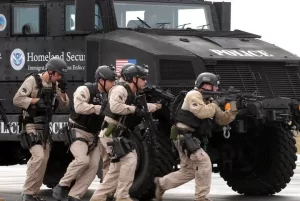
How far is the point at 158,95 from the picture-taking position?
17.4 meters

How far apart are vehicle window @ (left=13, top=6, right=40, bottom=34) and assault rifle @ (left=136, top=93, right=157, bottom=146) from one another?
10.8 ft

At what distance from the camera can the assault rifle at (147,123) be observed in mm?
16469

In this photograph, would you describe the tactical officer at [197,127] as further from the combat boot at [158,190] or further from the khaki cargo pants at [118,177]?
the khaki cargo pants at [118,177]

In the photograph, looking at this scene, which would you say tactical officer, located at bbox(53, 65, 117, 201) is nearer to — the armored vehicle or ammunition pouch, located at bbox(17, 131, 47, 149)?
ammunition pouch, located at bbox(17, 131, 47, 149)

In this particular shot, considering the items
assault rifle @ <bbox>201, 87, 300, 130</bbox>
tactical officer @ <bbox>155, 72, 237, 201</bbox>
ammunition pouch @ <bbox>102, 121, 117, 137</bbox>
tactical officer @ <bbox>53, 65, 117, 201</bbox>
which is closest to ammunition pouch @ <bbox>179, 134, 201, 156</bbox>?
tactical officer @ <bbox>155, 72, 237, 201</bbox>

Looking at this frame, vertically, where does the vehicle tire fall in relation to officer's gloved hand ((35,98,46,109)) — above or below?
below

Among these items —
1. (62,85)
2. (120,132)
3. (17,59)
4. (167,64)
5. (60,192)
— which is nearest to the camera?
(120,132)

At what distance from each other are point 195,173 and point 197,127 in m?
0.57

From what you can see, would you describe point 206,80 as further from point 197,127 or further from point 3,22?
point 3,22

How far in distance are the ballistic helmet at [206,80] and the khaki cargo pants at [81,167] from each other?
1.52 meters

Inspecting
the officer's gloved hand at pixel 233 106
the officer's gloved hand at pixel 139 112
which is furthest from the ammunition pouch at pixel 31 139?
the officer's gloved hand at pixel 233 106

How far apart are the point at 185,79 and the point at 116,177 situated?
223cm

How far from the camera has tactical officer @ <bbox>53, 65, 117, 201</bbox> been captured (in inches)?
667

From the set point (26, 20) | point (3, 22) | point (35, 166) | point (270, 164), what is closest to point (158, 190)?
point (35, 166)
